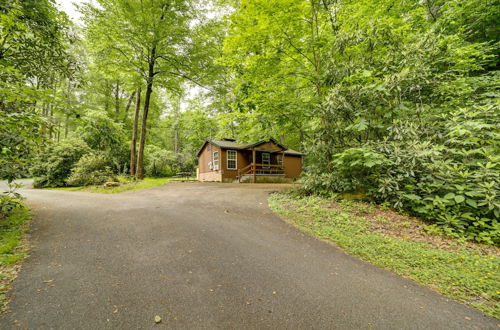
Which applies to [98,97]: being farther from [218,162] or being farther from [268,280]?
[268,280]

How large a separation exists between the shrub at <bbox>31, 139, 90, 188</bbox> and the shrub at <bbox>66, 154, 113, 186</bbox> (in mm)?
577

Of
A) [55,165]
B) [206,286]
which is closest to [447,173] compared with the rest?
[206,286]

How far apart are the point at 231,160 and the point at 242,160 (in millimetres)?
1109

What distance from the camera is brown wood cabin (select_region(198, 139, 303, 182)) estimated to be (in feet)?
53.8

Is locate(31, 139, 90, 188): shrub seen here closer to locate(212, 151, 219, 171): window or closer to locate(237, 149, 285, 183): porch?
locate(212, 151, 219, 171): window

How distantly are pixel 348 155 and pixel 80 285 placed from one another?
21.4 feet

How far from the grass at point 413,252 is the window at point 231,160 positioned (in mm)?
11158

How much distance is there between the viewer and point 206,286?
253 centimetres

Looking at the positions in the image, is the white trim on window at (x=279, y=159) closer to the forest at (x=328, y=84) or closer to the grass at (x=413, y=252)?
the forest at (x=328, y=84)

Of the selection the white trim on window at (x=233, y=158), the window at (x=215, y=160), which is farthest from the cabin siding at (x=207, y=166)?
the white trim on window at (x=233, y=158)

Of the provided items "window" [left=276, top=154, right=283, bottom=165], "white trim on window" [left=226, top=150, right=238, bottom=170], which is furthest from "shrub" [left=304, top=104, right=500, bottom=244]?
"window" [left=276, top=154, right=283, bottom=165]

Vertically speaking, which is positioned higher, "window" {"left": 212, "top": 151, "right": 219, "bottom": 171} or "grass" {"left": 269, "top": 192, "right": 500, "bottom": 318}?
"window" {"left": 212, "top": 151, "right": 219, "bottom": 171}

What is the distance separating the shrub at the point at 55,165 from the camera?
12.2 metres

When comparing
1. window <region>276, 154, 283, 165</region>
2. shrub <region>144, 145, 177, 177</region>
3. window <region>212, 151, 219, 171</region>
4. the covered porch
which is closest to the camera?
the covered porch
